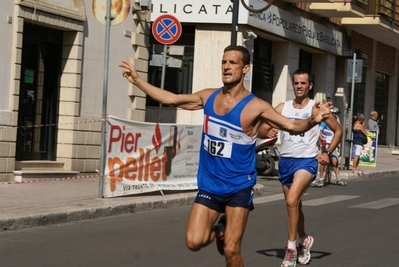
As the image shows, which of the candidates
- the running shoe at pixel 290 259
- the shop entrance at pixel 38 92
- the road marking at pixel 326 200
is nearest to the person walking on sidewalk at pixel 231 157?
the running shoe at pixel 290 259

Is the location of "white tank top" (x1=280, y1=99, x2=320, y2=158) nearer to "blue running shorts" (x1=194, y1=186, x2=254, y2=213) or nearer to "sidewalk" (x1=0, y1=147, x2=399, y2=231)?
"blue running shorts" (x1=194, y1=186, x2=254, y2=213)

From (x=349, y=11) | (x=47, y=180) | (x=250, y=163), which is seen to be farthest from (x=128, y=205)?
(x=349, y=11)

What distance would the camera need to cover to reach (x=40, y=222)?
11.0m

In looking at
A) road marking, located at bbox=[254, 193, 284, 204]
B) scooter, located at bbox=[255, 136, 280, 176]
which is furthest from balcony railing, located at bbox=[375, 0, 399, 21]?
road marking, located at bbox=[254, 193, 284, 204]

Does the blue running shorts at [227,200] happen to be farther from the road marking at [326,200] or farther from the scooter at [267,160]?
the scooter at [267,160]

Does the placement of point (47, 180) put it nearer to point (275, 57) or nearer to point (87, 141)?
point (87, 141)

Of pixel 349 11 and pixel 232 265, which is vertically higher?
pixel 349 11

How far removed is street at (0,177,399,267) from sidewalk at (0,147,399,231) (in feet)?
0.49

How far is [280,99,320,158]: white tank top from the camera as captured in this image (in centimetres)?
897

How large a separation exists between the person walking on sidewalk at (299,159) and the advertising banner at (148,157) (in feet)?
16.5

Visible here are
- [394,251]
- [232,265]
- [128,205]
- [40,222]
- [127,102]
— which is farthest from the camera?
[127,102]

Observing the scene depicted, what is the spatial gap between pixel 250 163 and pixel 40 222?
504cm

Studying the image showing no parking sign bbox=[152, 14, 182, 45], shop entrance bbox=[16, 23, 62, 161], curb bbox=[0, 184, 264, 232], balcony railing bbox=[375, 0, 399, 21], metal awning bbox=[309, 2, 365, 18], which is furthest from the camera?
balcony railing bbox=[375, 0, 399, 21]

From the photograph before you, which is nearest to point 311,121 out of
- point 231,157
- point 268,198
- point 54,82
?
point 231,157
